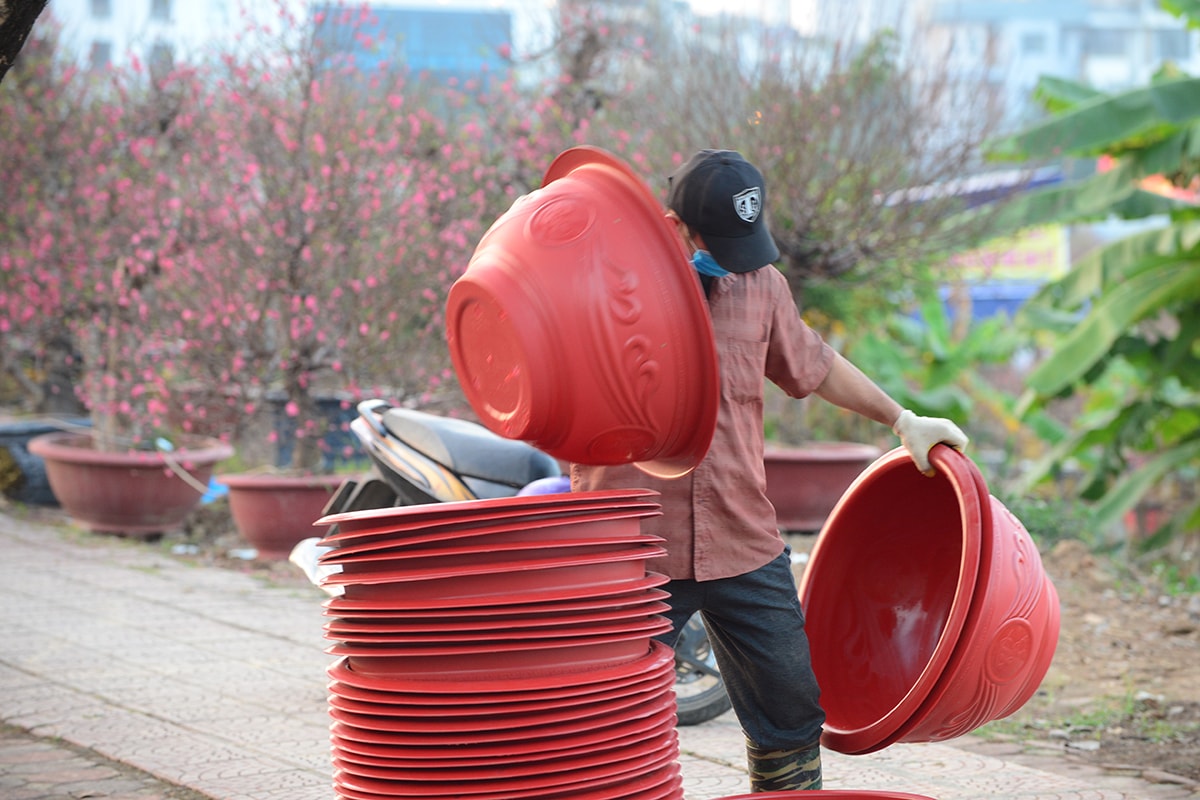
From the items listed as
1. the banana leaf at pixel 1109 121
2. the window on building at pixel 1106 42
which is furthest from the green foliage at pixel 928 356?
the window on building at pixel 1106 42

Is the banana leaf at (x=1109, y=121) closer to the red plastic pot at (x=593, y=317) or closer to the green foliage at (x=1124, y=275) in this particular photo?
the green foliage at (x=1124, y=275)

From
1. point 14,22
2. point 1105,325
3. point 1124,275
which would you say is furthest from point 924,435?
point 1124,275

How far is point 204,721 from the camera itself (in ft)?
15.5

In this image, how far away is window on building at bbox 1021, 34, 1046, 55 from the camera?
89.9 meters

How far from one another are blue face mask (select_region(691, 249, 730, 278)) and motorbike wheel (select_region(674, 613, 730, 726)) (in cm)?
208

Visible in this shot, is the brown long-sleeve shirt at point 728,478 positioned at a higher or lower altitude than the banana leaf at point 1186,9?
lower

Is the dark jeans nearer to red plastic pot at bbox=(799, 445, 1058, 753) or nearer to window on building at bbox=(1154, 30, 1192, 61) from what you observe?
red plastic pot at bbox=(799, 445, 1058, 753)

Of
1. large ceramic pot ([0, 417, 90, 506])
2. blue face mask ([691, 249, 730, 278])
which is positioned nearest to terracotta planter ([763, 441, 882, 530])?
blue face mask ([691, 249, 730, 278])

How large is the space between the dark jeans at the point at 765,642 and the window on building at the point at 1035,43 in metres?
94.4

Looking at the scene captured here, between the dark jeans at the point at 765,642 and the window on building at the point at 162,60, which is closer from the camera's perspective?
the dark jeans at the point at 765,642

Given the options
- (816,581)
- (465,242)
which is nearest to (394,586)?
(816,581)

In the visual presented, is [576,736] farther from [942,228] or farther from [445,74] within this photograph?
[445,74]

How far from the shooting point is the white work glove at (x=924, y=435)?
3080 mm

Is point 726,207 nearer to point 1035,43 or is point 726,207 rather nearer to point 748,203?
point 748,203
